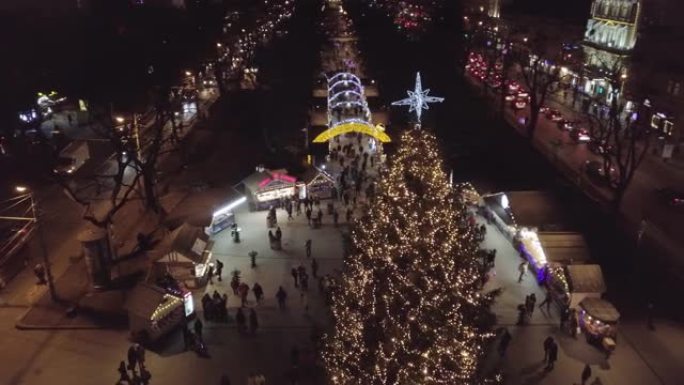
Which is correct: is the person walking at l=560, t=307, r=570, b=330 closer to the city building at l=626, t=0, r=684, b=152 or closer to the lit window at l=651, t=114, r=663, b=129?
the city building at l=626, t=0, r=684, b=152

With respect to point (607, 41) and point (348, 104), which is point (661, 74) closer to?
point (607, 41)

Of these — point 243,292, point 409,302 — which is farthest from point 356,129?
point 409,302

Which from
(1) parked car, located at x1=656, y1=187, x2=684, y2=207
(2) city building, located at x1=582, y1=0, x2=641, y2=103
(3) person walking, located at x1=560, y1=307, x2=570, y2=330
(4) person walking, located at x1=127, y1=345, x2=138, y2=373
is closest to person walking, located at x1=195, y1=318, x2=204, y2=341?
(4) person walking, located at x1=127, y1=345, x2=138, y2=373

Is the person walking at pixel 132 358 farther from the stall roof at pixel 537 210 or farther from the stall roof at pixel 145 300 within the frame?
the stall roof at pixel 537 210

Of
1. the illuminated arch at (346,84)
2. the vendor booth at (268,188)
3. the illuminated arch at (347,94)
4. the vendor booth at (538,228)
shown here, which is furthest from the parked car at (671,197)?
the illuminated arch at (346,84)

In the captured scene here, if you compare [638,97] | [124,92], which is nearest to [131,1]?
[124,92]

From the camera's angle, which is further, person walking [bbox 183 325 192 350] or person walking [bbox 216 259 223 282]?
person walking [bbox 216 259 223 282]
